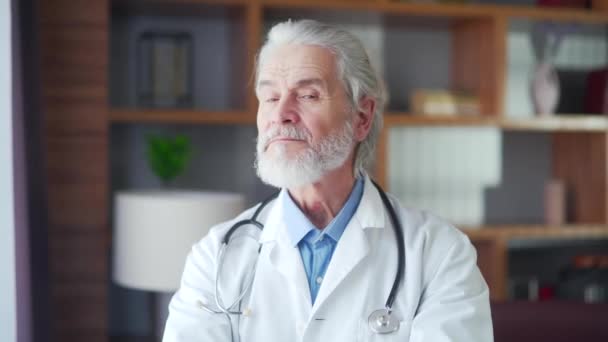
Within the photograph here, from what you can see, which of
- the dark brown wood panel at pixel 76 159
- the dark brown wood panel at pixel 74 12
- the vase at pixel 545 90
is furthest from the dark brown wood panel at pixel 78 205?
the vase at pixel 545 90

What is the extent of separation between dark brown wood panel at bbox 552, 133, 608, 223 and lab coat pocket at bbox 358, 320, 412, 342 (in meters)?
1.99

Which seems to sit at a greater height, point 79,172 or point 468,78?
point 468,78

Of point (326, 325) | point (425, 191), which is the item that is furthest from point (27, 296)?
point (425, 191)

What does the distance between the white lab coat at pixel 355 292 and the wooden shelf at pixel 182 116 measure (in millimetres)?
1231

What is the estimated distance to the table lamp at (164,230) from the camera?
2402mm

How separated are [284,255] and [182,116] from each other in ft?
4.32

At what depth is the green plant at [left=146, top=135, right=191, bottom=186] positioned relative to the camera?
2.80 metres

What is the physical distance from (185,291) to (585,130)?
2126 millimetres

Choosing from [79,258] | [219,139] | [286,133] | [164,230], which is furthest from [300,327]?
[219,139]

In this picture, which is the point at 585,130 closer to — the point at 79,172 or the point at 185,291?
the point at 79,172

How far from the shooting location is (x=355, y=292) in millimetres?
1544

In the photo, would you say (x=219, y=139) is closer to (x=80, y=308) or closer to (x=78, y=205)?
(x=78, y=205)

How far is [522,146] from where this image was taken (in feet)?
11.3

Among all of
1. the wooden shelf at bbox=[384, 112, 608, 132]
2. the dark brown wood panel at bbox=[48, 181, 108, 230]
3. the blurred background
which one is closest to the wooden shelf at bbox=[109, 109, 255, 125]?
the blurred background
